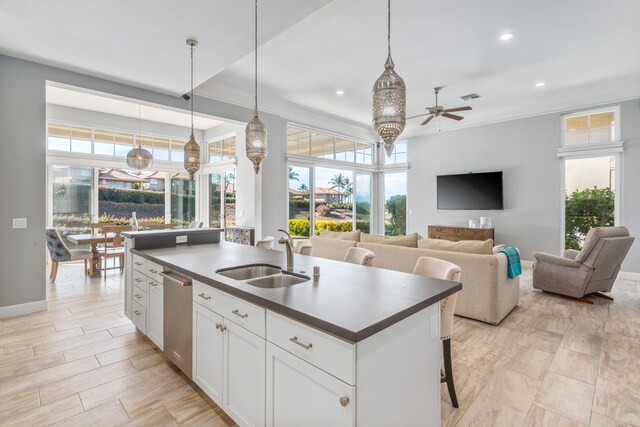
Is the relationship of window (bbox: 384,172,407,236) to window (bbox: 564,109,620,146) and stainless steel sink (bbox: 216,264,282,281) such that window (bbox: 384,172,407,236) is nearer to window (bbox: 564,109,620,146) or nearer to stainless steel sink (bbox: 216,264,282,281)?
window (bbox: 564,109,620,146)

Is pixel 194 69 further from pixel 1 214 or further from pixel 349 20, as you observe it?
pixel 1 214

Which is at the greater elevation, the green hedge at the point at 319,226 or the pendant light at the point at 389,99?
the pendant light at the point at 389,99

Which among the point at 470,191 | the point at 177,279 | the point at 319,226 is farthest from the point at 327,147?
the point at 177,279

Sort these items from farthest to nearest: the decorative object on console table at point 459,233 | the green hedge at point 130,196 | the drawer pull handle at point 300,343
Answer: the green hedge at point 130,196, the decorative object on console table at point 459,233, the drawer pull handle at point 300,343

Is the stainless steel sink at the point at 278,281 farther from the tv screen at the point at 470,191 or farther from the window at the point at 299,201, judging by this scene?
the tv screen at the point at 470,191

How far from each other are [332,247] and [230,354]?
10.1ft

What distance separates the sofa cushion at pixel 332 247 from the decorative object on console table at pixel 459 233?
3.58 m

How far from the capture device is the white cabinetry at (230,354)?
1572mm

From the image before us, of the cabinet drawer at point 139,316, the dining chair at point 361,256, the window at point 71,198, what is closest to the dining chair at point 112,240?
the window at point 71,198

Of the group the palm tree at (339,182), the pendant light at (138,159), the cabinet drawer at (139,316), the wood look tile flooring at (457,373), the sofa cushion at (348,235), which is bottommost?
the wood look tile flooring at (457,373)

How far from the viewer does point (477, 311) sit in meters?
3.52

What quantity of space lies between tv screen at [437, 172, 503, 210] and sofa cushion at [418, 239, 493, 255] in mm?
3734

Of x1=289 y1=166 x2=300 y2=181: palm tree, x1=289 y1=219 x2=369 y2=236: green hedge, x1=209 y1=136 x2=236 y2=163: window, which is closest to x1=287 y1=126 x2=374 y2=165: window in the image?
x1=289 y1=166 x2=300 y2=181: palm tree

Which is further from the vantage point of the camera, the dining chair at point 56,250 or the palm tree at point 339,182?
the palm tree at point 339,182
